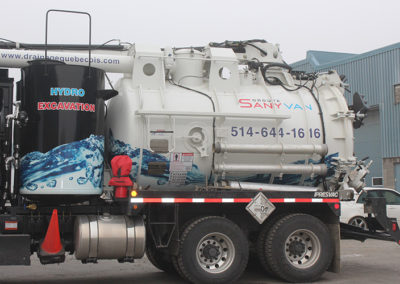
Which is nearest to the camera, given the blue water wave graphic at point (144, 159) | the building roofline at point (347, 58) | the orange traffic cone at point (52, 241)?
the orange traffic cone at point (52, 241)

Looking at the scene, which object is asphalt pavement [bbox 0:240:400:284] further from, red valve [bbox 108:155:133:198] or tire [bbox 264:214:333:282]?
red valve [bbox 108:155:133:198]

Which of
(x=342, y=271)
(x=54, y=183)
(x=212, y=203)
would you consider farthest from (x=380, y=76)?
(x=54, y=183)

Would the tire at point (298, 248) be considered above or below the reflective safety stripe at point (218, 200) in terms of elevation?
below

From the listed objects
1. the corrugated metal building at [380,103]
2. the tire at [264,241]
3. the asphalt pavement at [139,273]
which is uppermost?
the corrugated metal building at [380,103]

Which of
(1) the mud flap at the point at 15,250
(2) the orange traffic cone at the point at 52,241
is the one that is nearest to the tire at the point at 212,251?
(2) the orange traffic cone at the point at 52,241

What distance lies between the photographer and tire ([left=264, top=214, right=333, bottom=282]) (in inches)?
356

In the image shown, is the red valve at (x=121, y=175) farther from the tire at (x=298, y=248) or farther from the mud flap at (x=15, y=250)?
the tire at (x=298, y=248)

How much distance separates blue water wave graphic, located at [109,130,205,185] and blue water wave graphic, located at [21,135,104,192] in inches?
21.4

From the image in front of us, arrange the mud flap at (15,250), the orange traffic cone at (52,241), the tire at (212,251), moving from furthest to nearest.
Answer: the tire at (212,251) → the orange traffic cone at (52,241) → the mud flap at (15,250)

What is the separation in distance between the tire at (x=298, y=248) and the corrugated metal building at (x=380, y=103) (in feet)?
61.5

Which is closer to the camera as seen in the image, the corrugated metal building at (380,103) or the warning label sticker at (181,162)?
the warning label sticker at (181,162)

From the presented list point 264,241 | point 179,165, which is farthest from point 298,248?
point 179,165

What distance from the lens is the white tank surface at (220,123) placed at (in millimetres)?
8977

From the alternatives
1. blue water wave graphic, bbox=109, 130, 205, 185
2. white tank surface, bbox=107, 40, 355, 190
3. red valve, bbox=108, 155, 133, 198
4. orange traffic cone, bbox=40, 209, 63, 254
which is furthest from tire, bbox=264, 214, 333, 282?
orange traffic cone, bbox=40, 209, 63, 254
